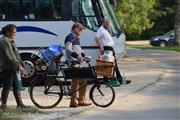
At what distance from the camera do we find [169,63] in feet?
87.5

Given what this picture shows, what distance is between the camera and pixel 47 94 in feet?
42.7

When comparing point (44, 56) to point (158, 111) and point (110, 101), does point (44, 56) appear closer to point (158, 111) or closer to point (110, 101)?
point (110, 101)

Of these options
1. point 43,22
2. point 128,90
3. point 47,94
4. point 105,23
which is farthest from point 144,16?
point 47,94

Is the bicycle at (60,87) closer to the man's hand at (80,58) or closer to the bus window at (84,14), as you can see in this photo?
the man's hand at (80,58)

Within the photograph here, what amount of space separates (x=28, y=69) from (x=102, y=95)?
4756 millimetres

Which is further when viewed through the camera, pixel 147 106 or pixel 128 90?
pixel 128 90

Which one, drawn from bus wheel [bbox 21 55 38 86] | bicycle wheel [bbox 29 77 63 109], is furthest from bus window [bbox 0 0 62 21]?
bicycle wheel [bbox 29 77 63 109]

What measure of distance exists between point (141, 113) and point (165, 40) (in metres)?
43.3

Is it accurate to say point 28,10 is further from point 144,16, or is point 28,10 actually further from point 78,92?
point 144,16

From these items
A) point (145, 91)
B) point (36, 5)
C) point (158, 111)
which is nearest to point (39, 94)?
point (158, 111)

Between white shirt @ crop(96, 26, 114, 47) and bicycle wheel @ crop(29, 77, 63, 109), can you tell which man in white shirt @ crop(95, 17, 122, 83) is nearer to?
Result: white shirt @ crop(96, 26, 114, 47)

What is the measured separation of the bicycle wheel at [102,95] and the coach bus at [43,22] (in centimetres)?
424

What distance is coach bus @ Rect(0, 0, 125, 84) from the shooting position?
1762 cm

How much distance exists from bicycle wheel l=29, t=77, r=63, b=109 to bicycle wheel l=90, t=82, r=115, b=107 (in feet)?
2.55
